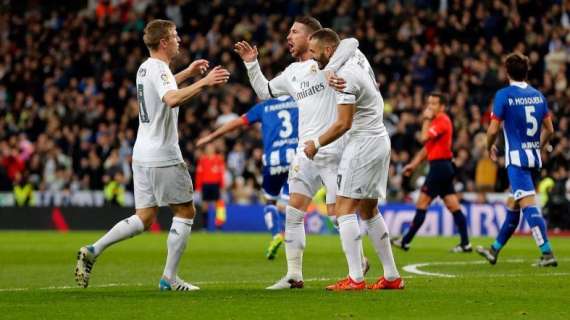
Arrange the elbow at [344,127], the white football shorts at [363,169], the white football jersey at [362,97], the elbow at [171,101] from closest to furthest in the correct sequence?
the elbow at [344,127], the white football jersey at [362,97], the elbow at [171,101], the white football shorts at [363,169]

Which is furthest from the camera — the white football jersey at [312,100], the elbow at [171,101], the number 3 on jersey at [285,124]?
the number 3 on jersey at [285,124]

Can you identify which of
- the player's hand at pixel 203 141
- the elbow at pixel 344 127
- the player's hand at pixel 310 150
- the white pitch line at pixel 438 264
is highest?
the elbow at pixel 344 127

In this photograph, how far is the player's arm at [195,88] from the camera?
34.0 feet

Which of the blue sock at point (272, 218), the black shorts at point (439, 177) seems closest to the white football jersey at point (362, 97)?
Result: the blue sock at point (272, 218)

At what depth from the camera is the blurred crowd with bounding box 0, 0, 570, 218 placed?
27.7 meters

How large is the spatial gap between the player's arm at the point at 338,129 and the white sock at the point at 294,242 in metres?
1.16

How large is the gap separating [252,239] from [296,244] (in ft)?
40.8

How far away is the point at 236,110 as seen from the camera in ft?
101

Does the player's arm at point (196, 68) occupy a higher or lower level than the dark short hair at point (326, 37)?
lower

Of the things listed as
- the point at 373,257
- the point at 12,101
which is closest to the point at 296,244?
the point at 373,257

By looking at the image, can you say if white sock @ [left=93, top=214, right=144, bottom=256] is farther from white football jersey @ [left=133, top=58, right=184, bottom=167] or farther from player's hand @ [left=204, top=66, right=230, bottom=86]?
player's hand @ [left=204, top=66, right=230, bottom=86]

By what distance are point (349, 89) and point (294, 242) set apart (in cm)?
173

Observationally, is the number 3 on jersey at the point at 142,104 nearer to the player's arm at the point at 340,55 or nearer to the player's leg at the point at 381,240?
the player's arm at the point at 340,55

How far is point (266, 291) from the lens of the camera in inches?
430
